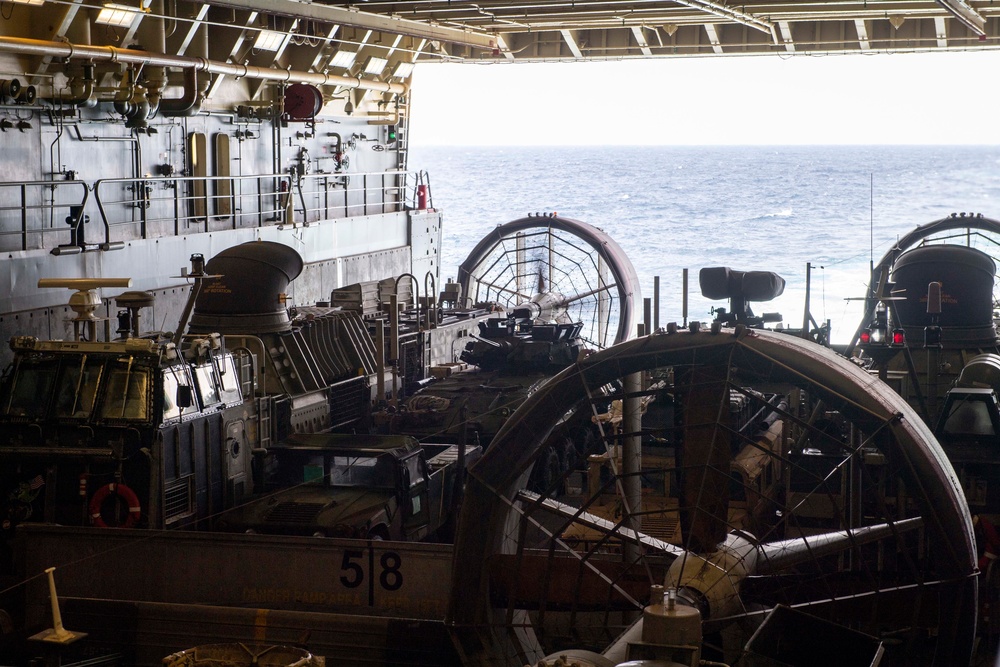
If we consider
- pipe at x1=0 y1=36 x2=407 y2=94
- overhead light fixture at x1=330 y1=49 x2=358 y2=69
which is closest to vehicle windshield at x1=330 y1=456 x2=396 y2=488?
pipe at x1=0 y1=36 x2=407 y2=94

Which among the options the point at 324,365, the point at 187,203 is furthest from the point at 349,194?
the point at 324,365

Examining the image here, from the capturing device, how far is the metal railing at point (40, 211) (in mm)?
13867

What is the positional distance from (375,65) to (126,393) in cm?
1431

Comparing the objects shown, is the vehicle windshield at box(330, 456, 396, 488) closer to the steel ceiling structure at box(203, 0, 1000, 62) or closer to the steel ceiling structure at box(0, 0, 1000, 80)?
the steel ceiling structure at box(0, 0, 1000, 80)

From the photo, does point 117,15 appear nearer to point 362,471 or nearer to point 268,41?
point 268,41

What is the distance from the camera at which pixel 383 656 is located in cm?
810

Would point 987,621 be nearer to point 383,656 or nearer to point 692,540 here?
point 692,540

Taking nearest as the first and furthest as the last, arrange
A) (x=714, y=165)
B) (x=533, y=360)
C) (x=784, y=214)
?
(x=533, y=360) → (x=784, y=214) → (x=714, y=165)

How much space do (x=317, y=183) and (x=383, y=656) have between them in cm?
1522

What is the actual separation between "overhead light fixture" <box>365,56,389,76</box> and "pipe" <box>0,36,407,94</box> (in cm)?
68

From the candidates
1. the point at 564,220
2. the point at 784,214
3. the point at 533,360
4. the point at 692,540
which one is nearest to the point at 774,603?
the point at 692,540

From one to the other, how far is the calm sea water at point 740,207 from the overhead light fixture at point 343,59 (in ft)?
44.9

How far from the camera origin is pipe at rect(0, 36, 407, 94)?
13.5 meters

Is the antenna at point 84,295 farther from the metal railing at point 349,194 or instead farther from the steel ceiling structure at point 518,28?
the metal railing at point 349,194
